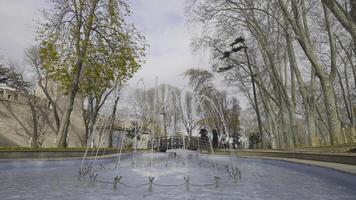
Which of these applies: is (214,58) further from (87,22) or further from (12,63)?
(12,63)

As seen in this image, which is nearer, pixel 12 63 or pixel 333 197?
pixel 333 197

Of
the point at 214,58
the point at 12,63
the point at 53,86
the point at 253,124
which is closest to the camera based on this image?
the point at 214,58

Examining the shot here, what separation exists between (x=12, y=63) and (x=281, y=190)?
94.0 ft

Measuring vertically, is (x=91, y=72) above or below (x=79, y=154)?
above

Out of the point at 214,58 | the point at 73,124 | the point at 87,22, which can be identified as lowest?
the point at 73,124

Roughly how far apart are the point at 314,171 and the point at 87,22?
1259cm

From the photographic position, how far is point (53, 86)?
30953 mm

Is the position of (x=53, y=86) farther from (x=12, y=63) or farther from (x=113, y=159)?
(x=113, y=159)

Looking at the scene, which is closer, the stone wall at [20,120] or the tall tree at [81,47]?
the tall tree at [81,47]

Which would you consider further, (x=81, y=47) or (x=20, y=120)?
(x=20, y=120)

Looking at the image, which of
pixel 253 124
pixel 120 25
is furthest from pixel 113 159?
pixel 253 124

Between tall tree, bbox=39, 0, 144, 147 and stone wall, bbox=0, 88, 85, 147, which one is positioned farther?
stone wall, bbox=0, 88, 85, 147

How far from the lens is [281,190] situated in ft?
16.9

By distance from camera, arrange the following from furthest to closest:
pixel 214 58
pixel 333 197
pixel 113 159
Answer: pixel 214 58
pixel 113 159
pixel 333 197
